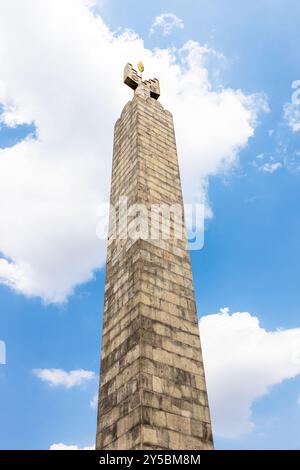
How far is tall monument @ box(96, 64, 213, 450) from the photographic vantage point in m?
8.26

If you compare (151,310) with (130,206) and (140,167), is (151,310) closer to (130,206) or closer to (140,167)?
(130,206)

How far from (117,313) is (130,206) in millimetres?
3524

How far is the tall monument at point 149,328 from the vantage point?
27.1 ft

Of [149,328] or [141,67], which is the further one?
[141,67]

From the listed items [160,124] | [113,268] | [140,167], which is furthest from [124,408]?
[160,124]

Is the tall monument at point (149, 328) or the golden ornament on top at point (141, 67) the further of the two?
the golden ornament on top at point (141, 67)

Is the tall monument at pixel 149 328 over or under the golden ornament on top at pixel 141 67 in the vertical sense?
under

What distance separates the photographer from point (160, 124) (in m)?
16.0

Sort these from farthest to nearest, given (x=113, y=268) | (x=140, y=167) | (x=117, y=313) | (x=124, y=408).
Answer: (x=140, y=167) → (x=113, y=268) → (x=117, y=313) → (x=124, y=408)

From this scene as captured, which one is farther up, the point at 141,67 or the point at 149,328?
the point at 141,67

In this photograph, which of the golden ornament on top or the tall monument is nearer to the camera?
the tall monument

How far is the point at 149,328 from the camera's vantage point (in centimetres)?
936

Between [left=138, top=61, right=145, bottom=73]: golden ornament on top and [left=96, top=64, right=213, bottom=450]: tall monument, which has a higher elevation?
[left=138, top=61, right=145, bottom=73]: golden ornament on top
